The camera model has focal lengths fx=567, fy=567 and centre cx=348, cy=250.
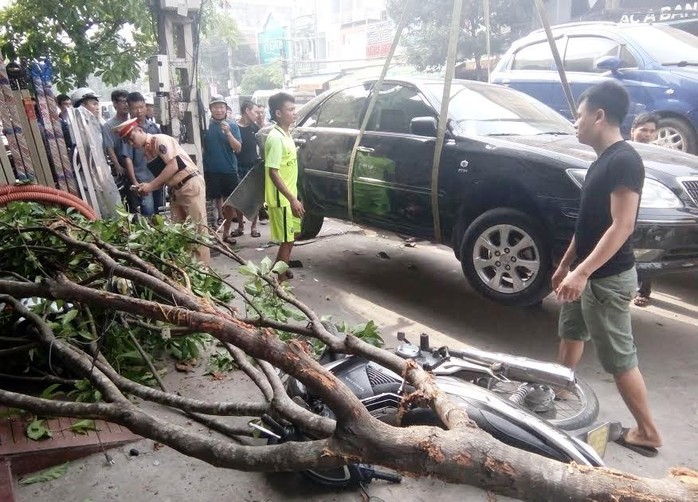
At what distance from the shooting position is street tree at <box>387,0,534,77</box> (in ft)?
44.5

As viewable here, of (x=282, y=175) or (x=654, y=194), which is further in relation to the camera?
(x=282, y=175)

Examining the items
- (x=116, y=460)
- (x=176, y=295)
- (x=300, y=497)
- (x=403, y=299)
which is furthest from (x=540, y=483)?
(x=403, y=299)

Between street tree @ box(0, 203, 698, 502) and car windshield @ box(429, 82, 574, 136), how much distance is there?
231 cm

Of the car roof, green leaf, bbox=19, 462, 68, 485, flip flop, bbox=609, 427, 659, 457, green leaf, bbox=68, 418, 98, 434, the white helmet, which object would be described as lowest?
flip flop, bbox=609, 427, 659, 457

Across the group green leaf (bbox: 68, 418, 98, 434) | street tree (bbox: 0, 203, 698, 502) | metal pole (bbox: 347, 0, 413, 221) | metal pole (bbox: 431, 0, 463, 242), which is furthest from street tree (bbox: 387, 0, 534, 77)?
green leaf (bbox: 68, 418, 98, 434)

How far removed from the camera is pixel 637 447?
2.91 metres

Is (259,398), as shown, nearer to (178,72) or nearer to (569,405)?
(569,405)

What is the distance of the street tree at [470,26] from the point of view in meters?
13.6

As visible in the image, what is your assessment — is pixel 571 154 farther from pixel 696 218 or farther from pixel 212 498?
pixel 212 498

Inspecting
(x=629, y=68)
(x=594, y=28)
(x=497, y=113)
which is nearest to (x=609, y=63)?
(x=629, y=68)

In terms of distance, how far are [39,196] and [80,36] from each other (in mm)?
5406

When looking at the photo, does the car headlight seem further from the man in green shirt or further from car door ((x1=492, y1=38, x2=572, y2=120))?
car door ((x1=492, y1=38, x2=572, y2=120))

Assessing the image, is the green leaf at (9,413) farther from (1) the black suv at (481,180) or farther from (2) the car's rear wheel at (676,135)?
(2) the car's rear wheel at (676,135)

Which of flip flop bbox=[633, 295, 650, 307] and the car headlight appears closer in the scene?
A: the car headlight
